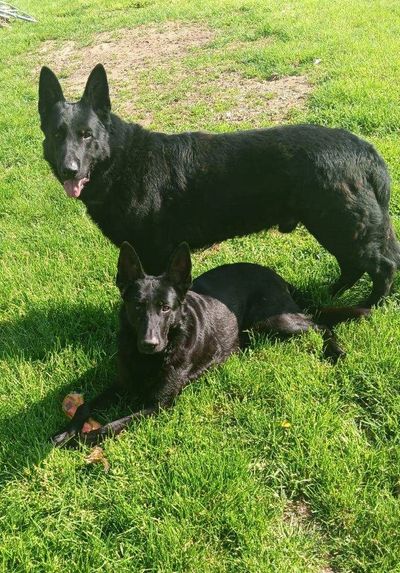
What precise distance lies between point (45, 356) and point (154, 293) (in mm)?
996

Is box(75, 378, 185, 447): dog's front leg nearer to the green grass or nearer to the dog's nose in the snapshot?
the green grass

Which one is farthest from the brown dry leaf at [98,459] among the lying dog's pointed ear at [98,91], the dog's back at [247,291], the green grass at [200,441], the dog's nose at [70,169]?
the lying dog's pointed ear at [98,91]

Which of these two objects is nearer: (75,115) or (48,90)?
(75,115)

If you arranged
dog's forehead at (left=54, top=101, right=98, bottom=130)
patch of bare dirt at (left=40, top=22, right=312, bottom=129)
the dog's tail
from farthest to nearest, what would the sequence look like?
patch of bare dirt at (left=40, top=22, right=312, bottom=129)
dog's forehead at (left=54, top=101, right=98, bottom=130)
the dog's tail

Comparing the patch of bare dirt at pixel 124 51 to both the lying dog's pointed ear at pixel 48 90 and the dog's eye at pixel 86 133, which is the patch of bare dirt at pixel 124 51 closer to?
the lying dog's pointed ear at pixel 48 90

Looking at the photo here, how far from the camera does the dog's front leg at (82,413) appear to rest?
277 centimetres

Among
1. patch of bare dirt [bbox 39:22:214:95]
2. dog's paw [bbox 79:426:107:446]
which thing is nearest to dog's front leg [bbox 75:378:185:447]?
dog's paw [bbox 79:426:107:446]

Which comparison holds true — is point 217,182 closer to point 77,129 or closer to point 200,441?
point 77,129

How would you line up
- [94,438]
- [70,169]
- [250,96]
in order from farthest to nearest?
[250,96] → [70,169] → [94,438]

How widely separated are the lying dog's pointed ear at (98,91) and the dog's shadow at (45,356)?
1.41 metres

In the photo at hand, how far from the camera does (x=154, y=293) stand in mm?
2900

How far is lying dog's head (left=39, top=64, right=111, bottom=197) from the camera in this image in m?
3.34

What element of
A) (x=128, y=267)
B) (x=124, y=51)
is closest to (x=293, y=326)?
(x=128, y=267)

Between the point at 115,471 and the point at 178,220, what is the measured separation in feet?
5.61
